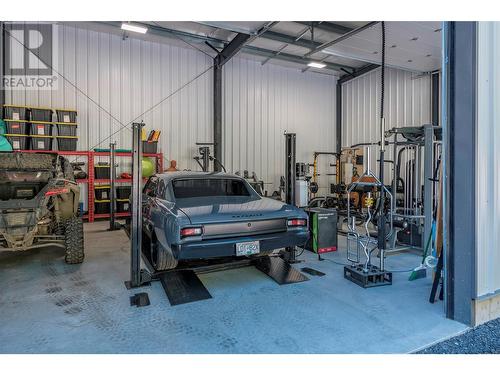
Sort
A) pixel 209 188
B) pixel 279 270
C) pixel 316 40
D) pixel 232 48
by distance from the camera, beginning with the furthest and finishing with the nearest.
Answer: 1. pixel 316 40
2. pixel 232 48
3. pixel 209 188
4. pixel 279 270

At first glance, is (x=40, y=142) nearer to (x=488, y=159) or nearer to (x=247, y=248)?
(x=247, y=248)

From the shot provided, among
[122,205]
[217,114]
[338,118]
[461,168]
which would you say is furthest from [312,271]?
[338,118]

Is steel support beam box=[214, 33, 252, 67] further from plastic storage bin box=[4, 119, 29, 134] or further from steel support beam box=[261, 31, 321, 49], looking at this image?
plastic storage bin box=[4, 119, 29, 134]

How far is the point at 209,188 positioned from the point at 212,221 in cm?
117

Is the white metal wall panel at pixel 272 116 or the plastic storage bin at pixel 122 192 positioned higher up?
the white metal wall panel at pixel 272 116

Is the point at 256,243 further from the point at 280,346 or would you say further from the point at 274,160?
the point at 274,160

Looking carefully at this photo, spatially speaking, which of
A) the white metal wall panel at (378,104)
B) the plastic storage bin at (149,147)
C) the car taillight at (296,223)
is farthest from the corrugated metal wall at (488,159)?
the plastic storage bin at (149,147)

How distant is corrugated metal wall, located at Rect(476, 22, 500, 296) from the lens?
279cm

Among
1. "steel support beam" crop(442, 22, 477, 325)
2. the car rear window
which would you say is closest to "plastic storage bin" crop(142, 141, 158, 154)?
the car rear window

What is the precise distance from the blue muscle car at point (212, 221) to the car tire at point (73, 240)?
→ 0.97 m

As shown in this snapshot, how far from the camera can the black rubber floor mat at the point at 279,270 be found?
3.81 metres

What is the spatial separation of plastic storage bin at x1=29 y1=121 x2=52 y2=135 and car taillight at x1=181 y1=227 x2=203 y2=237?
6480 millimetres

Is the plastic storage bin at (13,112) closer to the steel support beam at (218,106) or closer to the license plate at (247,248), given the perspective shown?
the steel support beam at (218,106)

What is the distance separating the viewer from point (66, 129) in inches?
307
